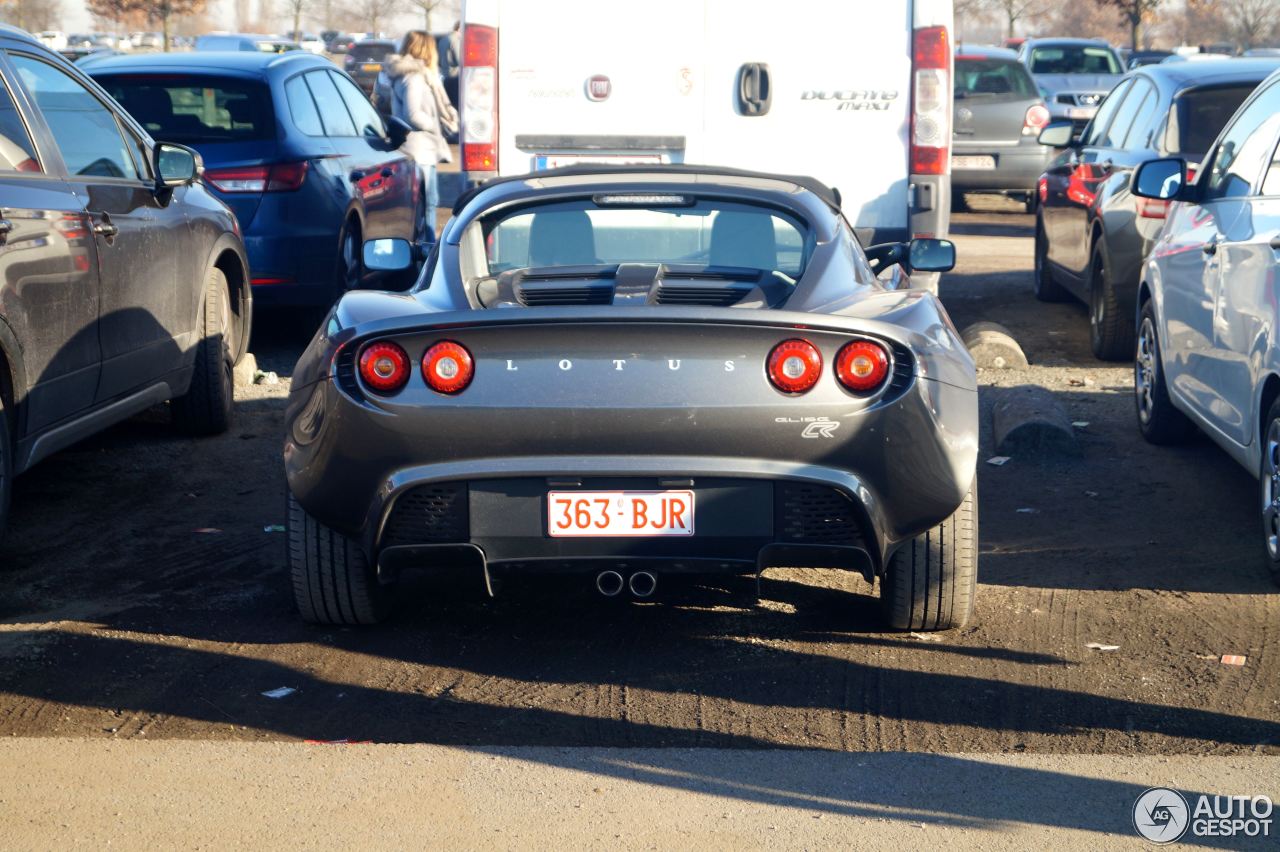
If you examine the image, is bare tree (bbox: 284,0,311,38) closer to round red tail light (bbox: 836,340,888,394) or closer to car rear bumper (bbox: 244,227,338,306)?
car rear bumper (bbox: 244,227,338,306)

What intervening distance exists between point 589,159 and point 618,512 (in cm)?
497

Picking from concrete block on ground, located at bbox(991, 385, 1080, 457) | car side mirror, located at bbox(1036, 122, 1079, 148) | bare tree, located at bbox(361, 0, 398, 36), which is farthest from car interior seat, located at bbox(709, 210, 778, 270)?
bare tree, located at bbox(361, 0, 398, 36)

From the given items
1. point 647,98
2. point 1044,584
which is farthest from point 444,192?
point 1044,584

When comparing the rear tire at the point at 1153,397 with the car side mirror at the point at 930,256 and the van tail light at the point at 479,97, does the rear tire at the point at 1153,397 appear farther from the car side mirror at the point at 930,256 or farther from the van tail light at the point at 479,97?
the van tail light at the point at 479,97

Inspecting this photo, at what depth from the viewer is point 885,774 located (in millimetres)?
3771

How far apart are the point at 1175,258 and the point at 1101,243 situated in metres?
2.57

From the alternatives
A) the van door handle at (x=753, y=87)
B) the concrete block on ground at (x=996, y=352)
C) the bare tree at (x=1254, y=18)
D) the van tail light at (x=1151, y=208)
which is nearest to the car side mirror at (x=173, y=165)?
the van door handle at (x=753, y=87)

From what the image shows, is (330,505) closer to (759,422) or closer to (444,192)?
(759,422)

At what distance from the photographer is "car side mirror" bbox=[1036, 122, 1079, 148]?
→ 10.7 meters

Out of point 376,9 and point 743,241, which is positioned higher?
point 376,9

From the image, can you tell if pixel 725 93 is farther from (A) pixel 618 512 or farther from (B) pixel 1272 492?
(A) pixel 618 512

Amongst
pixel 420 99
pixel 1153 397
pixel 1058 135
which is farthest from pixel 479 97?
pixel 420 99

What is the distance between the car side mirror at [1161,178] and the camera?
6762 millimetres

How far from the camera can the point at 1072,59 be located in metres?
27.1
